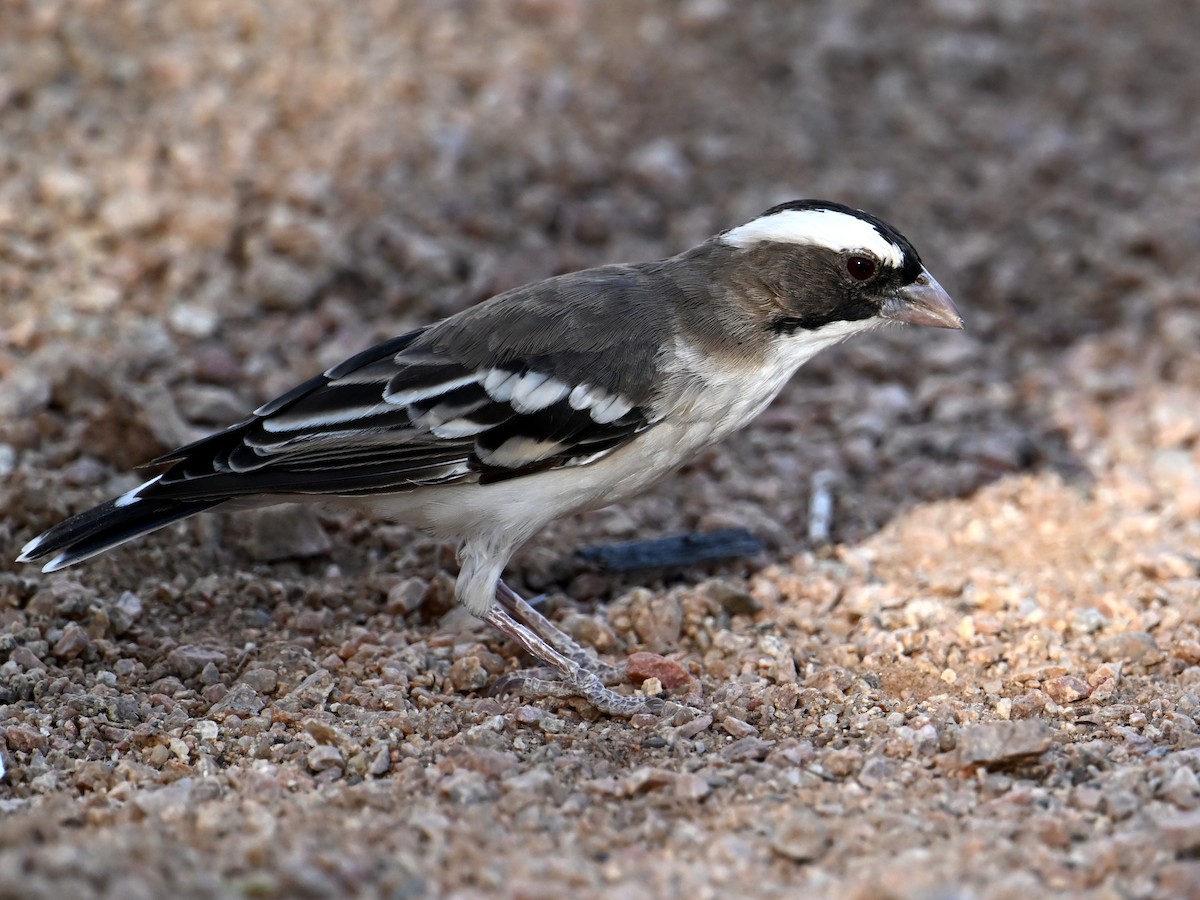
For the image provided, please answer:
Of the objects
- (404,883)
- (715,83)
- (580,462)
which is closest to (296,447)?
(580,462)

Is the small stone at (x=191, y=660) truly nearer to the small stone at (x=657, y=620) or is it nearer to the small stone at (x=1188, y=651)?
the small stone at (x=657, y=620)

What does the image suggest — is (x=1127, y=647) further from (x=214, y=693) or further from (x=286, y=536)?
(x=286, y=536)

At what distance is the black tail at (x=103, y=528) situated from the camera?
202 inches

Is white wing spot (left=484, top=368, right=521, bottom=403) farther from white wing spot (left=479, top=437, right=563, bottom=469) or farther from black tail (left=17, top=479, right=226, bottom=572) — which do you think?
black tail (left=17, top=479, right=226, bottom=572)

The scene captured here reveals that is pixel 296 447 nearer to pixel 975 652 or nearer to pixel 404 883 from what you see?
pixel 404 883

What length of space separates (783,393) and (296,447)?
10.9 ft

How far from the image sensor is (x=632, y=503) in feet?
22.7

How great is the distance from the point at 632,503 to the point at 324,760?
2754 millimetres

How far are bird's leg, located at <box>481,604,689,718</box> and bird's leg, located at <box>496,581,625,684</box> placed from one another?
0.21 feet

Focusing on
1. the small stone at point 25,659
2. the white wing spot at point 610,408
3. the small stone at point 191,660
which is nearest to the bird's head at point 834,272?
the white wing spot at point 610,408

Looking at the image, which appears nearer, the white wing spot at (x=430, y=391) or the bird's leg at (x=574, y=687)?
the bird's leg at (x=574, y=687)

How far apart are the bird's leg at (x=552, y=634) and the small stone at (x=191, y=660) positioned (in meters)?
1.12

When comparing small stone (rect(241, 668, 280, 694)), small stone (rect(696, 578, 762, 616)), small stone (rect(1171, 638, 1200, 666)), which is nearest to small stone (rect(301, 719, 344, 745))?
small stone (rect(241, 668, 280, 694))

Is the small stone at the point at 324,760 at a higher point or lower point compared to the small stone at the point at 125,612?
lower
